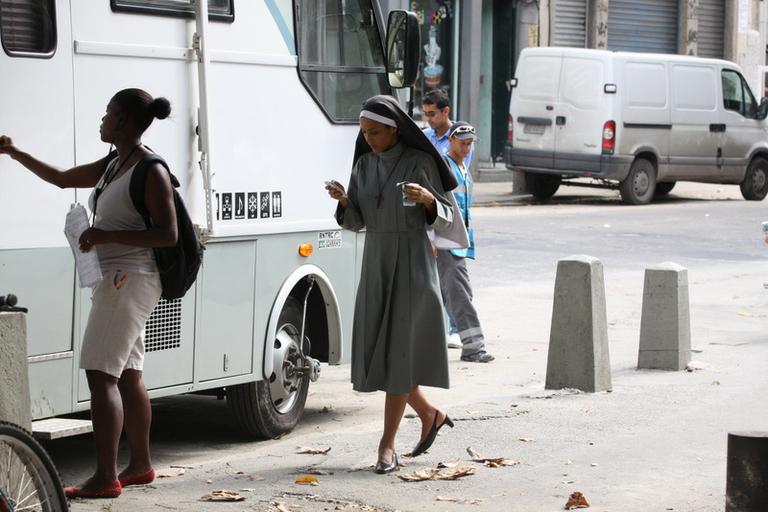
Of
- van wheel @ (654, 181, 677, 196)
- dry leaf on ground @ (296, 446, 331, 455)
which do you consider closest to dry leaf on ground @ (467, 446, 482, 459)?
dry leaf on ground @ (296, 446, 331, 455)

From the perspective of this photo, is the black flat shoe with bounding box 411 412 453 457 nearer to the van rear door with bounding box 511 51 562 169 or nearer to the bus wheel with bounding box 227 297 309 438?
the bus wheel with bounding box 227 297 309 438

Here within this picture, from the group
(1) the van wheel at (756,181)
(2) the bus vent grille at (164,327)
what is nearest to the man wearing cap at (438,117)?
(2) the bus vent grille at (164,327)

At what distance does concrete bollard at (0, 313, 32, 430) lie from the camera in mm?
5203

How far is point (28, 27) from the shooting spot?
5.90 metres

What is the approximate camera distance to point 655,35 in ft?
104

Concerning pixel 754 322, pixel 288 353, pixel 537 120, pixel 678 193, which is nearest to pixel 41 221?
pixel 288 353

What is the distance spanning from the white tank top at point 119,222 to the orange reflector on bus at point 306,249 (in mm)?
1648

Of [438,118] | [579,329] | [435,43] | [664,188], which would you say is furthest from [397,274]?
[435,43]

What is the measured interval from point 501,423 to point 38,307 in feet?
9.21

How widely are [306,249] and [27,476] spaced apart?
123 inches

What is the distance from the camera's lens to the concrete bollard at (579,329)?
8633 mm

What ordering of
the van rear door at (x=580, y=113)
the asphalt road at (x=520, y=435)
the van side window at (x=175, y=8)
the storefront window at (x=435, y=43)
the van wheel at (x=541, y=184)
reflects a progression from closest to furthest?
the asphalt road at (x=520, y=435)
the van side window at (x=175, y=8)
the van rear door at (x=580, y=113)
the van wheel at (x=541, y=184)
the storefront window at (x=435, y=43)

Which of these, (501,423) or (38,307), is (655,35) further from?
(38,307)

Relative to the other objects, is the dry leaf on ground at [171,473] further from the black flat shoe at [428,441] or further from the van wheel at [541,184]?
the van wheel at [541,184]
